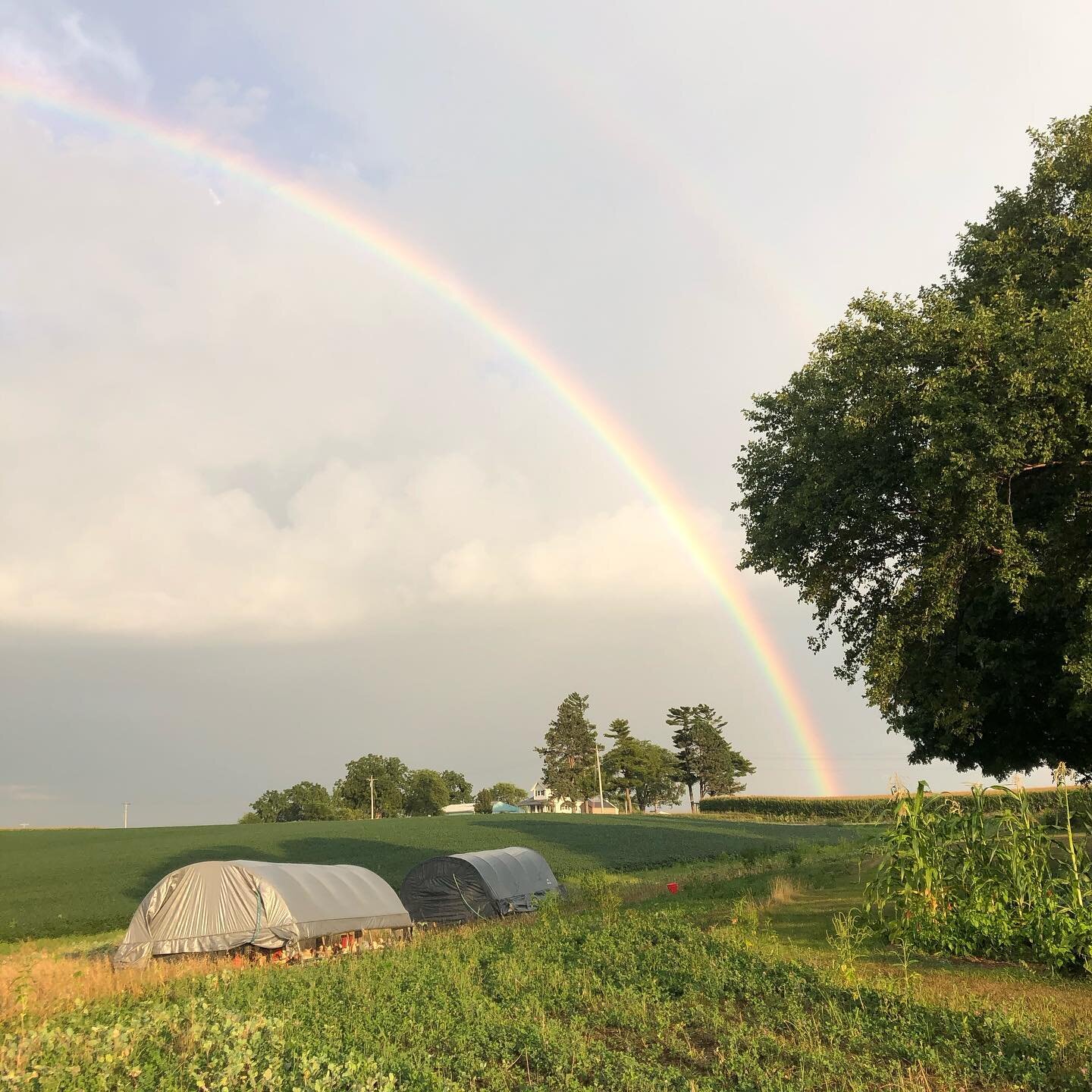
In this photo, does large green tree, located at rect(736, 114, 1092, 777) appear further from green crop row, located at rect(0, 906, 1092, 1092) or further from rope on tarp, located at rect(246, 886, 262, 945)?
rope on tarp, located at rect(246, 886, 262, 945)

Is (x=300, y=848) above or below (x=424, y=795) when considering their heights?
above

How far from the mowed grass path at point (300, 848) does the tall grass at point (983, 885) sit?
114 feet

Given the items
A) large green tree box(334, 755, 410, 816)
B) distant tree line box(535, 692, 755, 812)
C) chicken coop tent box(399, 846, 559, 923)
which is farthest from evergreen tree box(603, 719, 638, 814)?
chicken coop tent box(399, 846, 559, 923)

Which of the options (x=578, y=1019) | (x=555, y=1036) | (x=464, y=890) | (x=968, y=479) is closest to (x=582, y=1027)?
(x=578, y=1019)

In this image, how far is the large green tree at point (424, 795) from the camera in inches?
7451

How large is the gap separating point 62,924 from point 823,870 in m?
31.9

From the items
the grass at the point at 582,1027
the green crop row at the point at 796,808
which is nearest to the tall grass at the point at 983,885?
the grass at the point at 582,1027

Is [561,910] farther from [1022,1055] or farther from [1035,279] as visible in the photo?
[1035,279]

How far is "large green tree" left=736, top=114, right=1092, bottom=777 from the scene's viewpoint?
18141 mm

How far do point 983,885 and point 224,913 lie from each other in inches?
741

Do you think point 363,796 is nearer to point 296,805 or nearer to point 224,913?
point 296,805

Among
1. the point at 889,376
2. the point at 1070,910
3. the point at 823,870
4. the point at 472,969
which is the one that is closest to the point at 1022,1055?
the point at 1070,910

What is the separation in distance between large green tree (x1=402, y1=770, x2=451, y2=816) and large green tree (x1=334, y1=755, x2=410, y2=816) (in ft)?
5.26

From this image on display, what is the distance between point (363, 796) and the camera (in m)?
183
